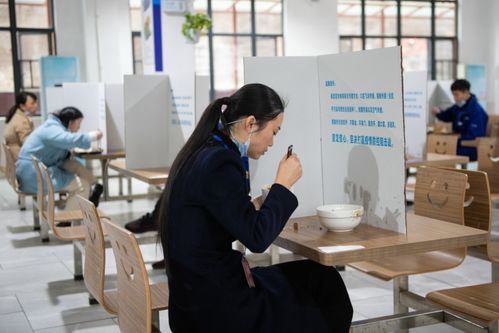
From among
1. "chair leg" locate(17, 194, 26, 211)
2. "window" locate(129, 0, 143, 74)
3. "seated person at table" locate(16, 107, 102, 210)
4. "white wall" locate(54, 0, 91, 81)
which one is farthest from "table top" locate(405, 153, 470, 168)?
"window" locate(129, 0, 143, 74)

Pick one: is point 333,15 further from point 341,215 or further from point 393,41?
point 341,215

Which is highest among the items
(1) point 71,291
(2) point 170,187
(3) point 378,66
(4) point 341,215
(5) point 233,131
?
(3) point 378,66

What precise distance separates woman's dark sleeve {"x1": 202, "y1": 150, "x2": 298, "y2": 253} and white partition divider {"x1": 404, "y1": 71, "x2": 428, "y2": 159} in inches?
139

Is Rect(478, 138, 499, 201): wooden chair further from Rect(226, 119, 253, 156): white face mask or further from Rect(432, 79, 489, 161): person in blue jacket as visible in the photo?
Rect(226, 119, 253, 156): white face mask

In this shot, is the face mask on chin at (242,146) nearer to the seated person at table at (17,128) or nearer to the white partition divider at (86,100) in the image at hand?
the white partition divider at (86,100)

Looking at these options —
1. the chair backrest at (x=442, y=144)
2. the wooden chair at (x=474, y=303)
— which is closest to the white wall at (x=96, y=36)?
the chair backrest at (x=442, y=144)

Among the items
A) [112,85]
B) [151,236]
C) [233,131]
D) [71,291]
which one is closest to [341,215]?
A: [233,131]

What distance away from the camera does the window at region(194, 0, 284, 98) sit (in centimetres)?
1216

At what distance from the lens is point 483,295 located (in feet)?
8.25

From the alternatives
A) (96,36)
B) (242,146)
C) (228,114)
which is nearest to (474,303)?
(242,146)

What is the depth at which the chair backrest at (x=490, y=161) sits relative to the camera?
4852 millimetres

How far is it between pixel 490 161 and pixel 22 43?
A: 8.25 metres

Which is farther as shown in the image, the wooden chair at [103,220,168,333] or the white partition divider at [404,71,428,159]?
the white partition divider at [404,71,428,159]

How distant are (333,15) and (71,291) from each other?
30.7 feet
